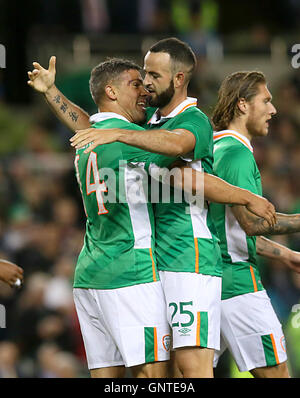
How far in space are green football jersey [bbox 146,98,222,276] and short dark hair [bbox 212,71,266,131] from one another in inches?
15.9

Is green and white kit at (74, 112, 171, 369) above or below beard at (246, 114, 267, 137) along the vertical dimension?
below

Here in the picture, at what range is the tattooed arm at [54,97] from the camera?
15.4ft

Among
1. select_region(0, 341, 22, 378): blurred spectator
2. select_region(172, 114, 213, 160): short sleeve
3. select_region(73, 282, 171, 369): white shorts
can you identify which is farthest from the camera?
select_region(0, 341, 22, 378): blurred spectator

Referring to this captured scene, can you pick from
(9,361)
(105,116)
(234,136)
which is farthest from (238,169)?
(9,361)

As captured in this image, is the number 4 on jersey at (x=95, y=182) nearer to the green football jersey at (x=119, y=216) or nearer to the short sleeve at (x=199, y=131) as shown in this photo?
the green football jersey at (x=119, y=216)

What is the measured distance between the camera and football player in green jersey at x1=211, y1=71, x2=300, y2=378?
4512 millimetres

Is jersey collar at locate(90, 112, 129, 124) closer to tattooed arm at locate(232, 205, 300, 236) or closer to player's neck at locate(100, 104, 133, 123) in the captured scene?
player's neck at locate(100, 104, 133, 123)

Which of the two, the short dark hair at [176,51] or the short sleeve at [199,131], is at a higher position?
the short dark hair at [176,51]

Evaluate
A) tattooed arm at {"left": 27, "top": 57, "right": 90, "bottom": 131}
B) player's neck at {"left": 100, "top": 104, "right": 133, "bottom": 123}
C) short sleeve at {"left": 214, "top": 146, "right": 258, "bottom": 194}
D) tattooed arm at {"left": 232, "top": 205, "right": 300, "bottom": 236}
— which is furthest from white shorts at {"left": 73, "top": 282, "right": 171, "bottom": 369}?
tattooed arm at {"left": 27, "top": 57, "right": 90, "bottom": 131}

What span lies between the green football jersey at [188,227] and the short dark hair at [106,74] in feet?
1.26

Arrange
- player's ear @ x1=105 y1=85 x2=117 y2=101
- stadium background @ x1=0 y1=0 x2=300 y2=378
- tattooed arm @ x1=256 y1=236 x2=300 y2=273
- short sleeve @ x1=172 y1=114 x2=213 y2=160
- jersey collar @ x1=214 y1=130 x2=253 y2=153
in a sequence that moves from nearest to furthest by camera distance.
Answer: short sleeve @ x1=172 y1=114 x2=213 y2=160 < player's ear @ x1=105 y1=85 x2=117 y2=101 < jersey collar @ x1=214 y1=130 x2=253 y2=153 < tattooed arm @ x1=256 y1=236 x2=300 y2=273 < stadium background @ x1=0 y1=0 x2=300 y2=378

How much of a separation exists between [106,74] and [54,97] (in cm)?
50

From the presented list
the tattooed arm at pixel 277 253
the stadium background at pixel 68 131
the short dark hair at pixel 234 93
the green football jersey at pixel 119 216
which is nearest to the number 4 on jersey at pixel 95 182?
the green football jersey at pixel 119 216

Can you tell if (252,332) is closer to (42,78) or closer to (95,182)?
(95,182)
